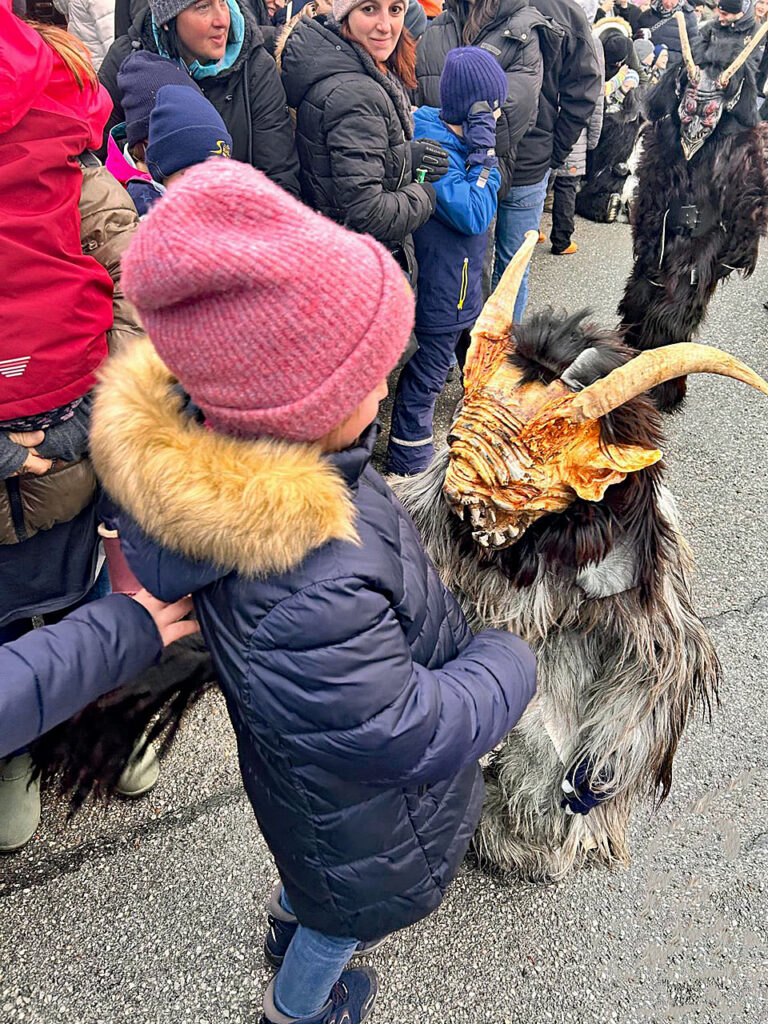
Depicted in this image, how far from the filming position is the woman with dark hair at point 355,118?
8.72ft

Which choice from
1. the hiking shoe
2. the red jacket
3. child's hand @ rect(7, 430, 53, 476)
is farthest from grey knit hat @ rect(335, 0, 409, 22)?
the hiking shoe

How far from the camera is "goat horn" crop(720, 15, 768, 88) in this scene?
322 cm

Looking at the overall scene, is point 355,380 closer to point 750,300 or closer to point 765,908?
point 765,908

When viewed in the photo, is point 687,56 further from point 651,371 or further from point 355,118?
point 651,371

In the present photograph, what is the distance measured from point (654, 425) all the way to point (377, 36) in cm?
212

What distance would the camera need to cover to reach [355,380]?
97 cm

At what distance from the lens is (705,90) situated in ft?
10.8

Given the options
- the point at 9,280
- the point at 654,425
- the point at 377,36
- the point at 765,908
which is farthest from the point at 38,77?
the point at 765,908

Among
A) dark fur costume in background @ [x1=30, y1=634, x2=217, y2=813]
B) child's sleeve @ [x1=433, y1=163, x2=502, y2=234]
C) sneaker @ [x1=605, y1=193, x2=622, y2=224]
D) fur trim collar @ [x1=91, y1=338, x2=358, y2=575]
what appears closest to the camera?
fur trim collar @ [x1=91, y1=338, x2=358, y2=575]

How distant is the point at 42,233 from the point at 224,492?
0.88 meters

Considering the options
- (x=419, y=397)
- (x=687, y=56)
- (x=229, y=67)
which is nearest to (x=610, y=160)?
(x=687, y=56)

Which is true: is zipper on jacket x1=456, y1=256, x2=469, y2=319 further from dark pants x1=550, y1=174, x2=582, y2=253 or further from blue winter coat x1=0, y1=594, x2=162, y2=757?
dark pants x1=550, y1=174, x2=582, y2=253

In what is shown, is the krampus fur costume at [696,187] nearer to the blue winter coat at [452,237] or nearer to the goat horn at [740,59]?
the goat horn at [740,59]

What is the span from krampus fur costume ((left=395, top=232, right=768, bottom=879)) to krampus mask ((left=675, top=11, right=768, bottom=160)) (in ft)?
7.90
